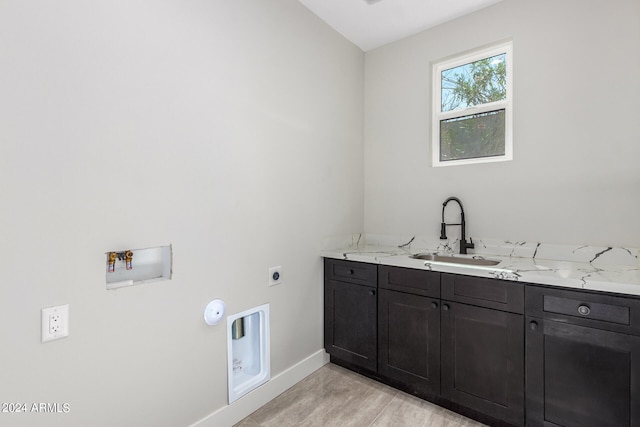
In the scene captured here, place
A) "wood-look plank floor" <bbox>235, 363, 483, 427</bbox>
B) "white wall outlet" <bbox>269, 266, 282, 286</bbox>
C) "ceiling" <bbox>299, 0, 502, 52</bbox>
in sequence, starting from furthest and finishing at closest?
"ceiling" <bbox>299, 0, 502, 52</bbox> < "white wall outlet" <bbox>269, 266, 282, 286</bbox> < "wood-look plank floor" <bbox>235, 363, 483, 427</bbox>

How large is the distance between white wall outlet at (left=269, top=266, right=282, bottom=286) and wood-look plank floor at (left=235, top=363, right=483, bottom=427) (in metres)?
0.80

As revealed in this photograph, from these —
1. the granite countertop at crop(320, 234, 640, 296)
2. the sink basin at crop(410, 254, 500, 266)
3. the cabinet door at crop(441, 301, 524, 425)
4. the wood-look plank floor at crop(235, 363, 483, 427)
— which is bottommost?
the wood-look plank floor at crop(235, 363, 483, 427)

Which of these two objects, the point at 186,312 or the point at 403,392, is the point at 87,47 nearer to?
the point at 186,312

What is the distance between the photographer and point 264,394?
82.0 inches

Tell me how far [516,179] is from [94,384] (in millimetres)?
2776

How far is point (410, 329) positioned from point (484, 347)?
452 mm

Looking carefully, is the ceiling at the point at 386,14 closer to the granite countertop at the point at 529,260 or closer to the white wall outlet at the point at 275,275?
the granite countertop at the point at 529,260

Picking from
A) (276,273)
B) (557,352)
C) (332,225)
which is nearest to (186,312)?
(276,273)

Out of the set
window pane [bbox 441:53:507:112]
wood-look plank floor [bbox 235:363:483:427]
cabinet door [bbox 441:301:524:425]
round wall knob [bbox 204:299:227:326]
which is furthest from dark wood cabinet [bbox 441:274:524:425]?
window pane [bbox 441:53:507:112]

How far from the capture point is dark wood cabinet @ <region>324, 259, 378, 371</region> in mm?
2312

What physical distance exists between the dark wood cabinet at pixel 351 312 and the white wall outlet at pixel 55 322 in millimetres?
1711

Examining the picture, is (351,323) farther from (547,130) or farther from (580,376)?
(547,130)

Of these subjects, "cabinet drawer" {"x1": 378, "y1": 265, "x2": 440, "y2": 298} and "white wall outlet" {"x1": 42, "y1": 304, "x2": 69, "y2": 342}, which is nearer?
"white wall outlet" {"x1": 42, "y1": 304, "x2": 69, "y2": 342}

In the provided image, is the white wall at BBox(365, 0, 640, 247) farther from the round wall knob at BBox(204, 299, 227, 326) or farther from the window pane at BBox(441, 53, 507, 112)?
the round wall knob at BBox(204, 299, 227, 326)
